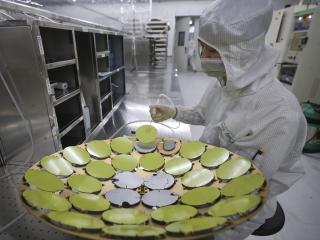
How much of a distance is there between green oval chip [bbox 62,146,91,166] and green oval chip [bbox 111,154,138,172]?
0.09m

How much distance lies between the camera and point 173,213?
16.8 inches

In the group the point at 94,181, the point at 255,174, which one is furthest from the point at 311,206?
the point at 94,181

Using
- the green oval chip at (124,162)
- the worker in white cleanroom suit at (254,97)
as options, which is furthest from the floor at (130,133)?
the worker in white cleanroom suit at (254,97)

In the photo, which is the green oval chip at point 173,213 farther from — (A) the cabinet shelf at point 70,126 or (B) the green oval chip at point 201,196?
(A) the cabinet shelf at point 70,126

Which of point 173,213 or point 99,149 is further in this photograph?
point 99,149

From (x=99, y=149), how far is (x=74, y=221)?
13.8 inches

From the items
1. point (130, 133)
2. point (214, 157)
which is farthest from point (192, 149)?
point (130, 133)

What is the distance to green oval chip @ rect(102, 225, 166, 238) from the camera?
324 millimetres

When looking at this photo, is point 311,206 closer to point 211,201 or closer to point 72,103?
point 211,201

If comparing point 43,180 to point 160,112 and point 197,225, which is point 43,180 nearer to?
point 197,225

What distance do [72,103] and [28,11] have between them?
2.06ft

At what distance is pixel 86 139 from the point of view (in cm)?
157

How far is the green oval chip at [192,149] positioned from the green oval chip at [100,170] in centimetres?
26

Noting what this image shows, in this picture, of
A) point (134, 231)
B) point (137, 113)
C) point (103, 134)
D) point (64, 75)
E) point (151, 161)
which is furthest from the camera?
point (137, 113)
